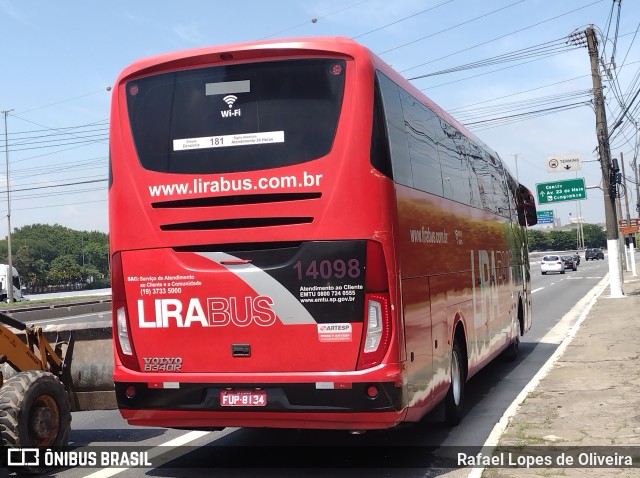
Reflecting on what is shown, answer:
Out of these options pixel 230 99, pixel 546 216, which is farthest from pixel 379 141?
pixel 546 216

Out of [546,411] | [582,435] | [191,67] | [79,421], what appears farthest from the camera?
[79,421]

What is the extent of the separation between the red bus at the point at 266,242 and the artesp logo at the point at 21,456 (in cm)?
87

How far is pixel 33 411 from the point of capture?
6.73 m

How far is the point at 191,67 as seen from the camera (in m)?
6.66

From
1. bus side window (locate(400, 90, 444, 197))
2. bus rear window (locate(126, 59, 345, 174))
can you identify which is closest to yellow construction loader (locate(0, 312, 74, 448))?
bus rear window (locate(126, 59, 345, 174))

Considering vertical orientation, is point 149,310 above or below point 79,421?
above

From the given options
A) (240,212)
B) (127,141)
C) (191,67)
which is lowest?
(240,212)

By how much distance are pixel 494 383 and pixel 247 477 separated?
6.03 metres

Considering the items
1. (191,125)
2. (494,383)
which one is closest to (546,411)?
(494,383)

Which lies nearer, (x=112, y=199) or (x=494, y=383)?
(x=112, y=199)

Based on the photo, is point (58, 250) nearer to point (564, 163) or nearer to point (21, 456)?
point (564, 163)

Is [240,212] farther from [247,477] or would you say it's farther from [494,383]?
[494,383]

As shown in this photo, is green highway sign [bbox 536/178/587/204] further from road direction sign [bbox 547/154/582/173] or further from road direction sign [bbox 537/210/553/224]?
road direction sign [bbox 537/210/553/224]

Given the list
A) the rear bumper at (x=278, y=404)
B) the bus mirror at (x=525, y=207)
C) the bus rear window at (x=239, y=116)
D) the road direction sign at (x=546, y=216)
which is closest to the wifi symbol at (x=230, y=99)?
the bus rear window at (x=239, y=116)
